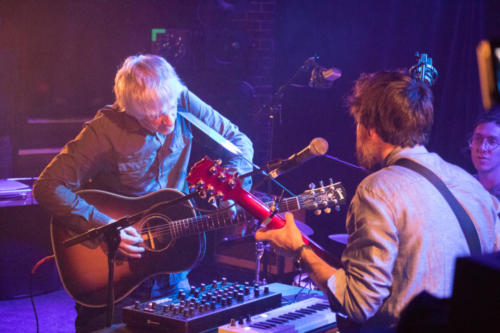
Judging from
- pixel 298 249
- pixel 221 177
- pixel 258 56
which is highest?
pixel 258 56

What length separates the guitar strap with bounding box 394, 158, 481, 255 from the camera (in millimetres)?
2080

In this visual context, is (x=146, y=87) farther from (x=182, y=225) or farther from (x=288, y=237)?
(x=288, y=237)

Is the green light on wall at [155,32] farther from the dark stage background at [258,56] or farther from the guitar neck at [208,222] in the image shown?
the guitar neck at [208,222]

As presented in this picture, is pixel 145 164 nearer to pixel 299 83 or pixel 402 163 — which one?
pixel 402 163

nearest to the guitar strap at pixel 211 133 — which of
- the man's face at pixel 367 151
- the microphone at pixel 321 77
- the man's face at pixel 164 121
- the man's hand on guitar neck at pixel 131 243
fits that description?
the man's face at pixel 164 121

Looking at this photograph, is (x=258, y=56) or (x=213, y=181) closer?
(x=213, y=181)

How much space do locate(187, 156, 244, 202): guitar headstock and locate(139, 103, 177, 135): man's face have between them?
755mm

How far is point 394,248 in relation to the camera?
1978 mm

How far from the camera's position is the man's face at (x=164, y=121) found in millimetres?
3355

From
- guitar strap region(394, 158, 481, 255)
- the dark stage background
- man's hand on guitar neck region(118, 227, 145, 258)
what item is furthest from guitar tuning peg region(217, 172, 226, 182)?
the dark stage background

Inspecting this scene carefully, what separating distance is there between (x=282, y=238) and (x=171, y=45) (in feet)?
16.4

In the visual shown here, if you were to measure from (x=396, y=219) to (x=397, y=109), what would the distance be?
0.47 meters

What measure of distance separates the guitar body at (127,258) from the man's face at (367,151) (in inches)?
58.8

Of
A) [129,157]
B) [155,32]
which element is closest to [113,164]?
[129,157]
